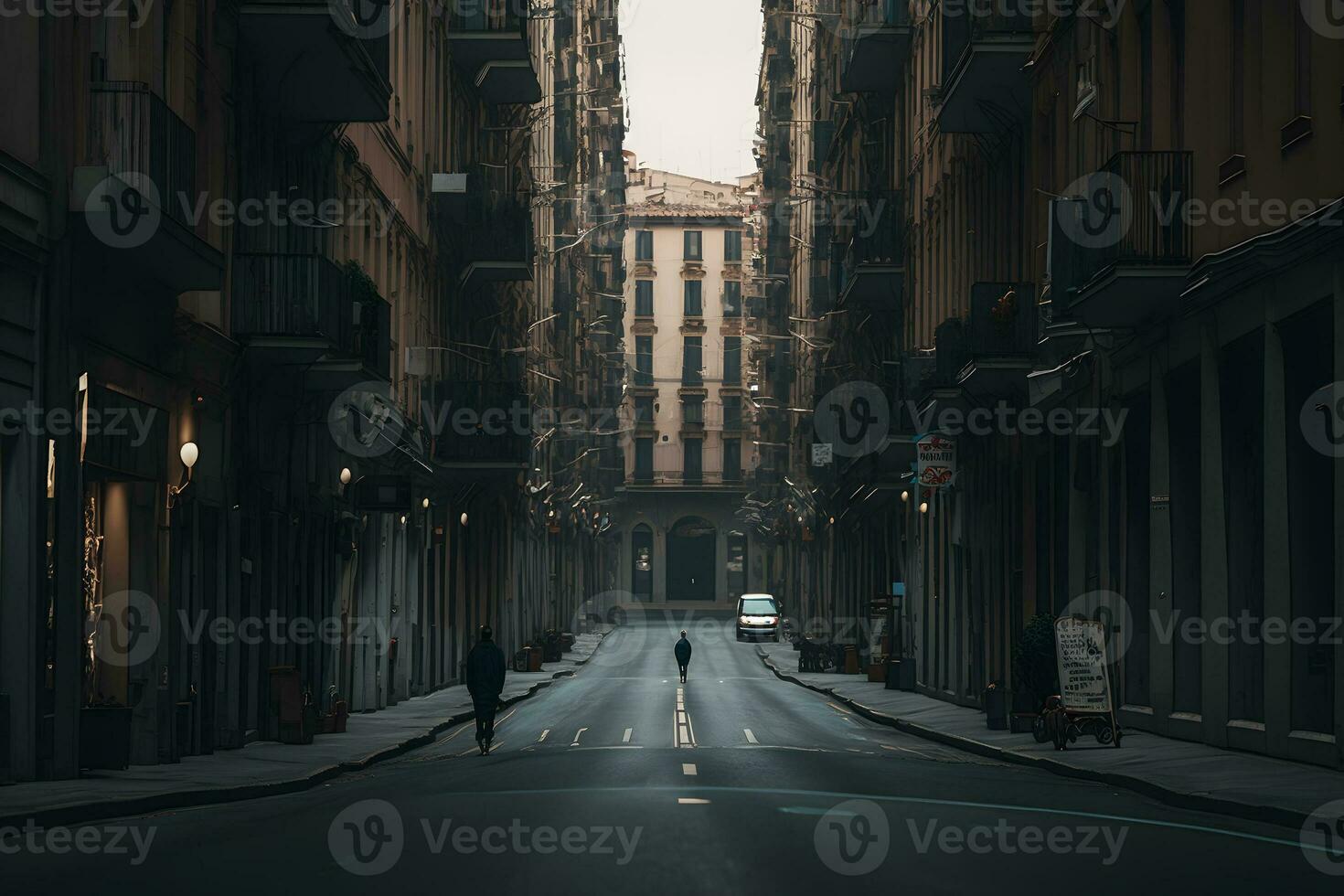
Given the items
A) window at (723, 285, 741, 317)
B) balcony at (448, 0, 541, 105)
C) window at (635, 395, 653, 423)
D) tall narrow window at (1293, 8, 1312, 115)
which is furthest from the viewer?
window at (723, 285, 741, 317)

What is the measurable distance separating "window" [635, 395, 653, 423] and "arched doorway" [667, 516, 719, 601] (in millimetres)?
8658

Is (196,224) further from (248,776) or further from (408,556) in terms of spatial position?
(408,556)

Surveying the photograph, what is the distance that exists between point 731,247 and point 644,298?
6.96 metres

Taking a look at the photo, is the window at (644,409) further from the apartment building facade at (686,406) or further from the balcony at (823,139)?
the balcony at (823,139)

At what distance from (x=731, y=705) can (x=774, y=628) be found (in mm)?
48112

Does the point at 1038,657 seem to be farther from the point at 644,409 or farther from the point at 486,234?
the point at 644,409

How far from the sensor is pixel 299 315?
85.9ft

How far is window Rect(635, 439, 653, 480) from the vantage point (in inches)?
4966

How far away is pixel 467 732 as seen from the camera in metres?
31.9

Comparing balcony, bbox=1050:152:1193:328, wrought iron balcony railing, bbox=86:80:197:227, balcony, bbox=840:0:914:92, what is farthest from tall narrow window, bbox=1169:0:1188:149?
balcony, bbox=840:0:914:92

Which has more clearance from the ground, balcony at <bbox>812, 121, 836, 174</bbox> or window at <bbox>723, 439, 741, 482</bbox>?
balcony at <bbox>812, 121, 836, 174</bbox>

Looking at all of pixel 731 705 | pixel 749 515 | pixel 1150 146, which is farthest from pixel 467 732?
pixel 749 515

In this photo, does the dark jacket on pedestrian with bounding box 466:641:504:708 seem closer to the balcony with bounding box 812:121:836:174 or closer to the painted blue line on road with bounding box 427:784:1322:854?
the painted blue line on road with bounding box 427:784:1322:854

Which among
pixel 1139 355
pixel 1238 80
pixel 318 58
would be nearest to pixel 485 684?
pixel 318 58
